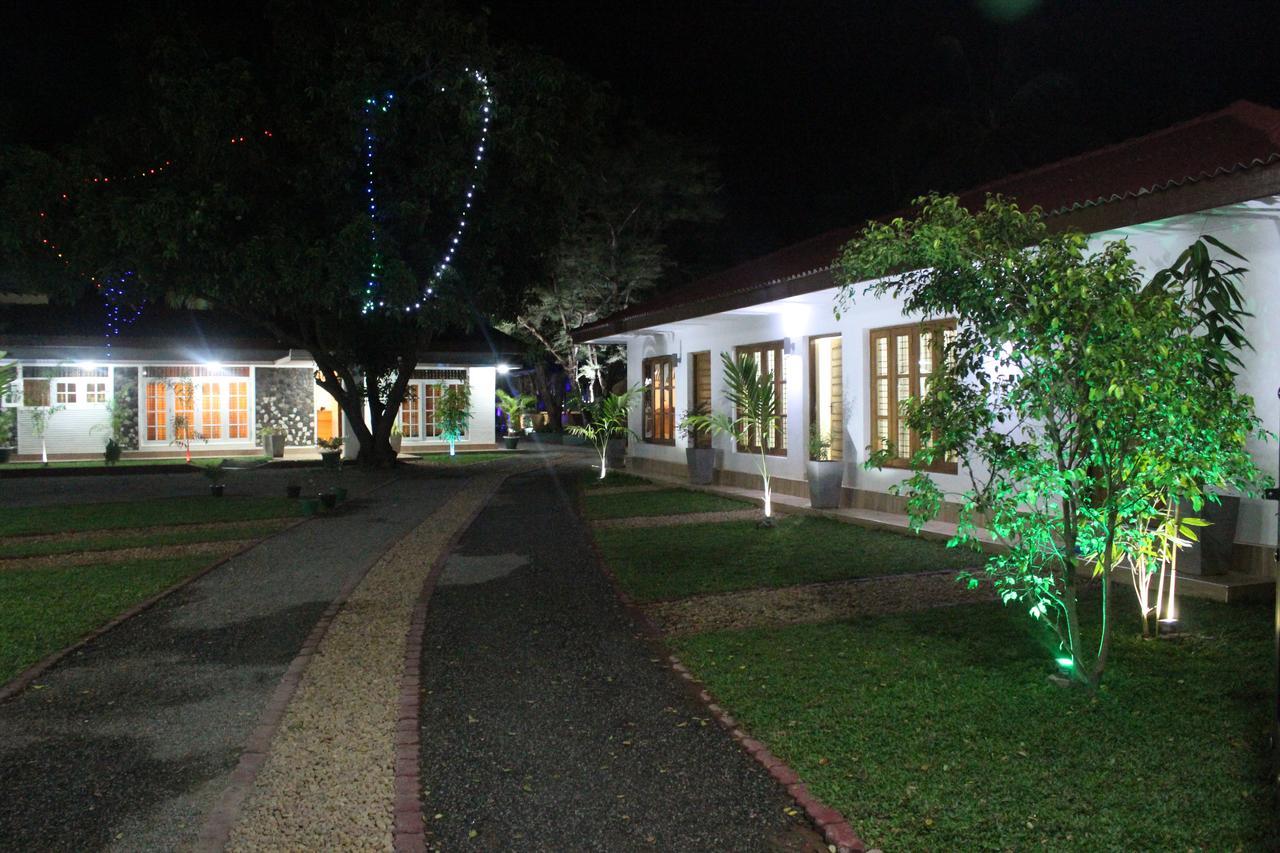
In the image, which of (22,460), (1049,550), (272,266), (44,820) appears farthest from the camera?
(22,460)

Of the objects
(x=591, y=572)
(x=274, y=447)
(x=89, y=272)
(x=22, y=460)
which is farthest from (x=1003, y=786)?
→ (x=22, y=460)

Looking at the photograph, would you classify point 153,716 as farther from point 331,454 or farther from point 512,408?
point 512,408

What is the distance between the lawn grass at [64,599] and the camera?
649 cm

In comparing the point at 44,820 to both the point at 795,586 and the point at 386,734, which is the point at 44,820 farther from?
the point at 795,586

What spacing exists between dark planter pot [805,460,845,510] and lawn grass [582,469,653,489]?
5.53 metres

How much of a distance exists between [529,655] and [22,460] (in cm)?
2423

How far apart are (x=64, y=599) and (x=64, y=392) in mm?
20659

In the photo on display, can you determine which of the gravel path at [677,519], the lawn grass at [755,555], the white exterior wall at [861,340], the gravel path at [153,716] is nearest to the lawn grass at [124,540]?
the gravel path at [153,716]

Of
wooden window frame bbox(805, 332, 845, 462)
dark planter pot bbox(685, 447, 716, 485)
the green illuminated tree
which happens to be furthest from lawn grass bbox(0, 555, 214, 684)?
dark planter pot bbox(685, 447, 716, 485)

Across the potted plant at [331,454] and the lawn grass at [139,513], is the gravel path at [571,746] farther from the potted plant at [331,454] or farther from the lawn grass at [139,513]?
the potted plant at [331,454]

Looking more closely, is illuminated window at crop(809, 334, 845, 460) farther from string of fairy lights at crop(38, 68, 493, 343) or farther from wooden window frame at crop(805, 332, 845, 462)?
string of fairy lights at crop(38, 68, 493, 343)

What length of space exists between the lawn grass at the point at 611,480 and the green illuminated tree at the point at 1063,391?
1243 cm

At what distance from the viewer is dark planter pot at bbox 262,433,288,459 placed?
25719mm

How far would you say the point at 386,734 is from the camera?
4.68 meters
